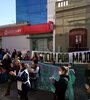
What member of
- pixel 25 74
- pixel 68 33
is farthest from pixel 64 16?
pixel 25 74

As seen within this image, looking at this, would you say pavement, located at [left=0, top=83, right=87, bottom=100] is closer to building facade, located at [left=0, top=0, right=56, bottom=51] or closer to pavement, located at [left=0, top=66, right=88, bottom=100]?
pavement, located at [left=0, top=66, right=88, bottom=100]

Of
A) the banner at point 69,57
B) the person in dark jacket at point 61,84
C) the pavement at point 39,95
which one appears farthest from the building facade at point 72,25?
the person in dark jacket at point 61,84

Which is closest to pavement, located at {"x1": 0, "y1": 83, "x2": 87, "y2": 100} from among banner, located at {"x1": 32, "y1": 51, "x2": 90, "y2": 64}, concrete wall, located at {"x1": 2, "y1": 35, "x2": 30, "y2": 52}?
banner, located at {"x1": 32, "y1": 51, "x2": 90, "y2": 64}

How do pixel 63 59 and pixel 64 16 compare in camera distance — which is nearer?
pixel 63 59

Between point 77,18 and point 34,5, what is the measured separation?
3052 centimetres

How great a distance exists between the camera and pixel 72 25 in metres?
27.0

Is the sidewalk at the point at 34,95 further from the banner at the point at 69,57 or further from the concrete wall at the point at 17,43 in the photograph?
the concrete wall at the point at 17,43

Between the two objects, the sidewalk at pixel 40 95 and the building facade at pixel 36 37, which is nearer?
the sidewalk at pixel 40 95

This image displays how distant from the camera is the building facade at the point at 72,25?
25.5 meters

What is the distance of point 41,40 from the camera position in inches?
1307

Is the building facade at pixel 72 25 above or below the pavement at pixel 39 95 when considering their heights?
above

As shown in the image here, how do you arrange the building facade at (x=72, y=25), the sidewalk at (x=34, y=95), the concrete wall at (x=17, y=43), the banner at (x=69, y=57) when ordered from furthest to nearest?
the concrete wall at (x=17, y=43) → the building facade at (x=72, y=25) → the banner at (x=69, y=57) → the sidewalk at (x=34, y=95)

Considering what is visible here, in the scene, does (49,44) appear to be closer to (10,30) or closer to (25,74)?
(10,30)

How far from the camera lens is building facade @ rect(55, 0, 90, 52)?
2555cm
